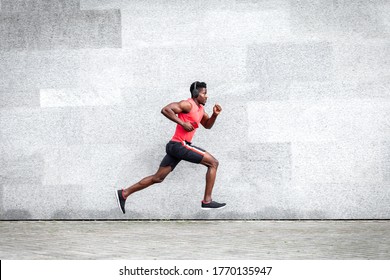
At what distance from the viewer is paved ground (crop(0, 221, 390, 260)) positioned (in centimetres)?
696

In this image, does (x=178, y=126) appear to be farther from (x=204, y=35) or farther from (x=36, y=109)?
(x=36, y=109)

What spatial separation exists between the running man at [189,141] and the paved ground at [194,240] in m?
0.59

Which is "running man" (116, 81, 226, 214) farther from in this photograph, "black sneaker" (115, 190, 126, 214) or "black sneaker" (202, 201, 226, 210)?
"black sneaker" (115, 190, 126, 214)

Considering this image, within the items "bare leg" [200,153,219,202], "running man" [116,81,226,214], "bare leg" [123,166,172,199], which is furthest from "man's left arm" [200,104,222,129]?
"bare leg" [123,166,172,199]

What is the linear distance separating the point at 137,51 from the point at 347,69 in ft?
10.3

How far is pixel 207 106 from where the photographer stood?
10594 mm

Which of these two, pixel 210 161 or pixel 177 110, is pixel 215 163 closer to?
pixel 210 161

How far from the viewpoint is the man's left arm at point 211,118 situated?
32.4ft

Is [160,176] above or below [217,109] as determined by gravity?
below

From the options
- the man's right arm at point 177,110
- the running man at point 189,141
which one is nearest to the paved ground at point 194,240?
the running man at point 189,141

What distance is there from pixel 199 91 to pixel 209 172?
115 cm

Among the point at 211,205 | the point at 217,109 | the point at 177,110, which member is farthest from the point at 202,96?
the point at 211,205

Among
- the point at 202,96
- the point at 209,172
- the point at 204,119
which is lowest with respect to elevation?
the point at 209,172

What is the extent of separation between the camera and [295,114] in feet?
34.5
